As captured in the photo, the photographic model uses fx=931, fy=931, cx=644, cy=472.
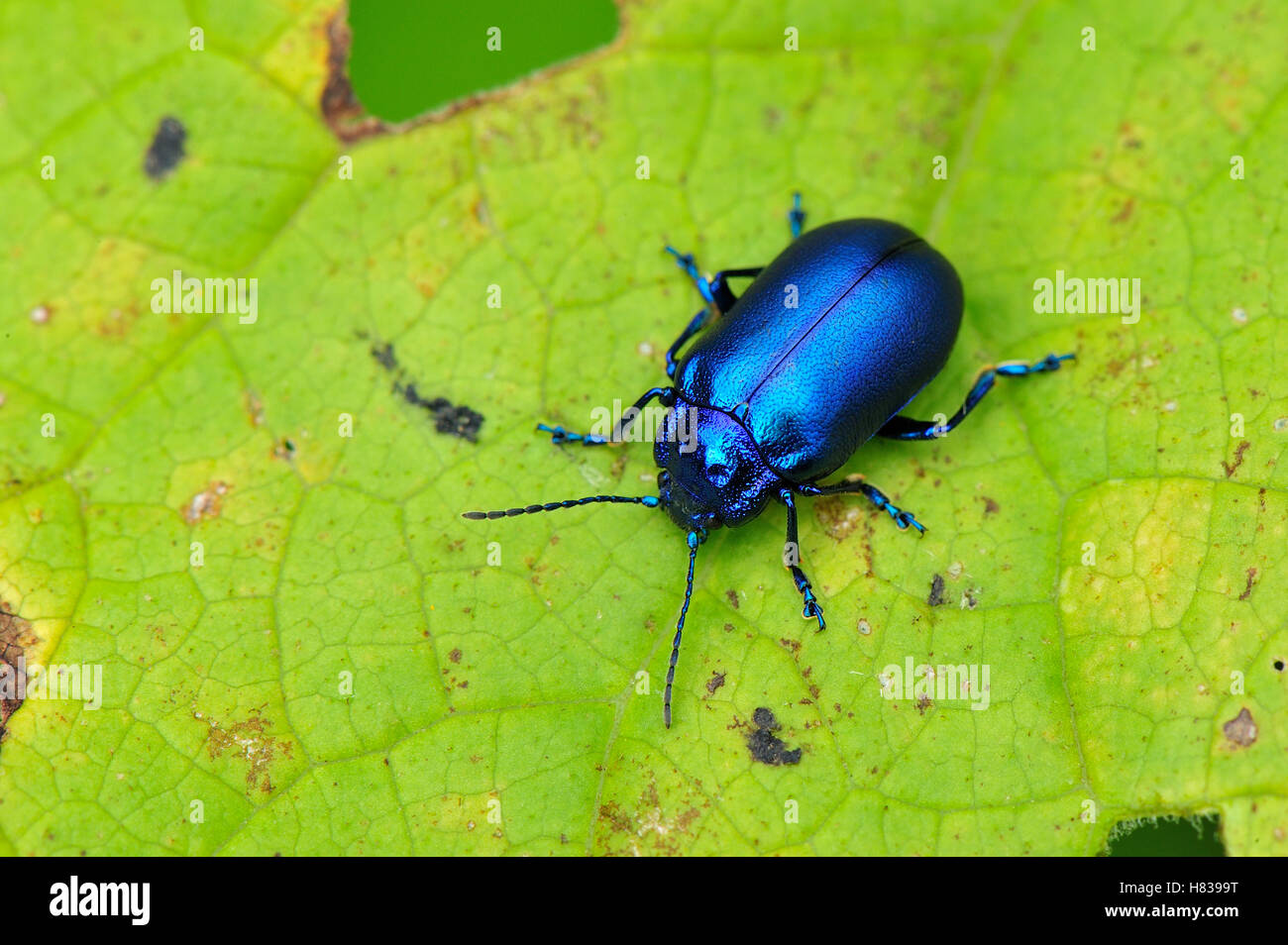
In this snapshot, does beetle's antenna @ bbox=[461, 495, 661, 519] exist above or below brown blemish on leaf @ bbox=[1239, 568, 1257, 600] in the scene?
above

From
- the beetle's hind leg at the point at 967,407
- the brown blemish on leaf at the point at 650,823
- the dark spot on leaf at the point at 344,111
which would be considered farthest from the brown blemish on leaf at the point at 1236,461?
the dark spot on leaf at the point at 344,111

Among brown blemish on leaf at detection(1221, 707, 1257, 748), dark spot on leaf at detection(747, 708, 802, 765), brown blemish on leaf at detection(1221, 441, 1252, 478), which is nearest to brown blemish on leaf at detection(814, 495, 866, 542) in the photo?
dark spot on leaf at detection(747, 708, 802, 765)

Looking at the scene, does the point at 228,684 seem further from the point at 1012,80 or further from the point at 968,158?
the point at 1012,80

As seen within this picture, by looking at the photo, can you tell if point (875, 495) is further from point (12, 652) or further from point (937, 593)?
point (12, 652)

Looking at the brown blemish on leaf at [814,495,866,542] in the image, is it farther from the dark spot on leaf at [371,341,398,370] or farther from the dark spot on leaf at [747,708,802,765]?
the dark spot on leaf at [371,341,398,370]

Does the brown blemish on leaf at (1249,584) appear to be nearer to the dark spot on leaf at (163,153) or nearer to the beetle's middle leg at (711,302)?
the beetle's middle leg at (711,302)

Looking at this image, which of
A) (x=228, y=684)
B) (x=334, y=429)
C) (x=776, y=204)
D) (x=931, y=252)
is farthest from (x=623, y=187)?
(x=228, y=684)
